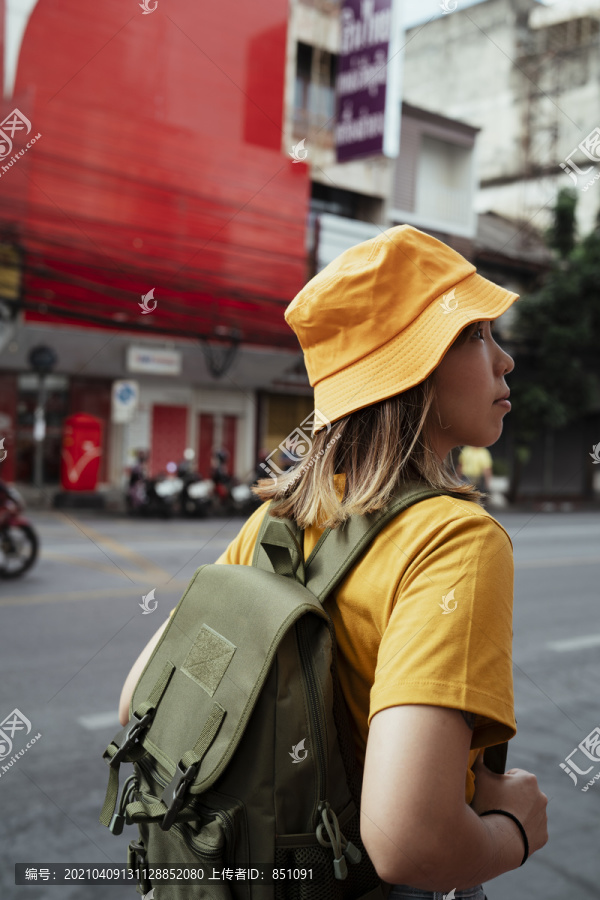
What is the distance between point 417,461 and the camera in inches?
38.3

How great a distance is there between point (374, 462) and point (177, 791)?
0.45 meters

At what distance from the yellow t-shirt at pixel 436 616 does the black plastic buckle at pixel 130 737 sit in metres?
0.28

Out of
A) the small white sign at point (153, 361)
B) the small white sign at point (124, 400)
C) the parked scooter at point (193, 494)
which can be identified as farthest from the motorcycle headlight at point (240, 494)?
the small white sign at point (153, 361)

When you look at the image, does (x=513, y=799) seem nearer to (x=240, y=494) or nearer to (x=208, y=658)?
(x=208, y=658)

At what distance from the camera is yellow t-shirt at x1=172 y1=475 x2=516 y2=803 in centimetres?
80

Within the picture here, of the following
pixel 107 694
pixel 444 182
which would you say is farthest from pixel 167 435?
pixel 107 694

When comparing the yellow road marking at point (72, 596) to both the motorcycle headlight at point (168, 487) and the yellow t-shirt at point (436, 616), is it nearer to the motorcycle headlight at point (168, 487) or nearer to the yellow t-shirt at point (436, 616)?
the yellow t-shirt at point (436, 616)

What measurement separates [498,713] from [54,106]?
15.4m

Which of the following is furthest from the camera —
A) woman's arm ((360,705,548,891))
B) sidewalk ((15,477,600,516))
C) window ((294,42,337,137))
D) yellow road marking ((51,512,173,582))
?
window ((294,42,337,137))

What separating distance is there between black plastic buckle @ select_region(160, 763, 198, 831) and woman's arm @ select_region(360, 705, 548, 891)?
20 centimetres

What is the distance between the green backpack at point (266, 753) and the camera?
85 cm

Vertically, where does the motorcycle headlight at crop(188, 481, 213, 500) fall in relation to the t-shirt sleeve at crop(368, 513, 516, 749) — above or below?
below

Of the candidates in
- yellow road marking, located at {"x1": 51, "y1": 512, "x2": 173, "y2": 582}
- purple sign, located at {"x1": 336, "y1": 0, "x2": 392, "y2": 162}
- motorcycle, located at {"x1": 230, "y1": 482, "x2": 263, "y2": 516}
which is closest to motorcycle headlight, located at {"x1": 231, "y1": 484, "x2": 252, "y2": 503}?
motorcycle, located at {"x1": 230, "y1": 482, "x2": 263, "y2": 516}

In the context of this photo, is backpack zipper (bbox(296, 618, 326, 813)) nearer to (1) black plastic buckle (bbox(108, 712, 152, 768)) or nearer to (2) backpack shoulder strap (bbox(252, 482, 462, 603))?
(2) backpack shoulder strap (bbox(252, 482, 462, 603))
